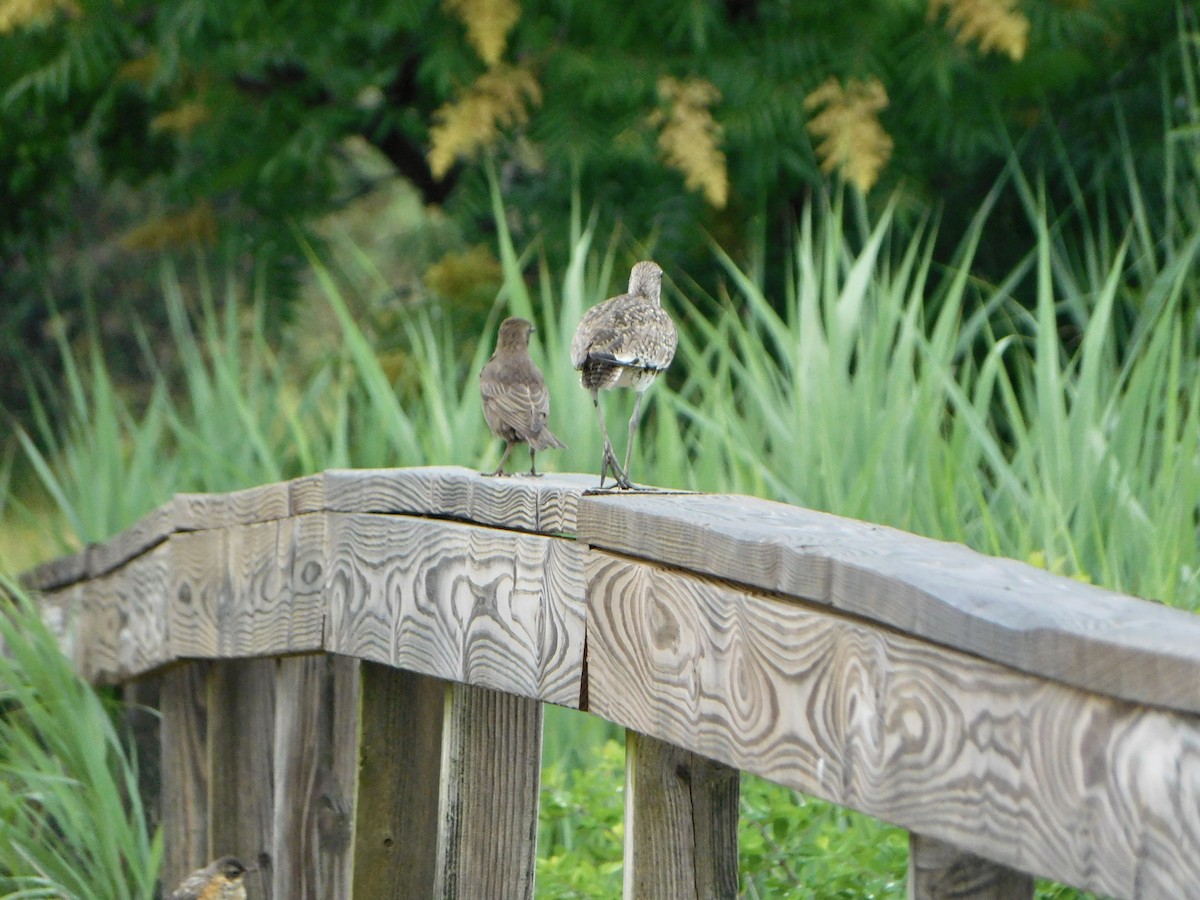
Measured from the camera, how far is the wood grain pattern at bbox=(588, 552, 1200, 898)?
121 cm

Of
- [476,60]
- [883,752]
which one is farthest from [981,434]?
[476,60]

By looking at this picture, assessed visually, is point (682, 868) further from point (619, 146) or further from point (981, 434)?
point (619, 146)

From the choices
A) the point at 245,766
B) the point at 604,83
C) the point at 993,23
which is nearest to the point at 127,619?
the point at 245,766

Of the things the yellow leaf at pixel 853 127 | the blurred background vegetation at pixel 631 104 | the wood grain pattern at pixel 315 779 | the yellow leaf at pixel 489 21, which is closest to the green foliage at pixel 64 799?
the wood grain pattern at pixel 315 779

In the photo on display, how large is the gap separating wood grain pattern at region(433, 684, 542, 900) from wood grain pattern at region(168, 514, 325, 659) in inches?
20.6

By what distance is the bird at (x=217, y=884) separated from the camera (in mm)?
3271

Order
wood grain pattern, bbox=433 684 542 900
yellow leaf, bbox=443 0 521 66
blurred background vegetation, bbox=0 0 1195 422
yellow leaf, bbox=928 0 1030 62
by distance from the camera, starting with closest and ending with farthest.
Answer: wood grain pattern, bbox=433 684 542 900 < yellow leaf, bbox=928 0 1030 62 < yellow leaf, bbox=443 0 521 66 < blurred background vegetation, bbox=0 0 1195 422

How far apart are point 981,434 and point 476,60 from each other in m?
3.16

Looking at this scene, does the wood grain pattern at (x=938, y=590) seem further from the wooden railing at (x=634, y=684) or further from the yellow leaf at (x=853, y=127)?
the yellow leaf at (x=853, y=127)

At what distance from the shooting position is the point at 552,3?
20.0ft

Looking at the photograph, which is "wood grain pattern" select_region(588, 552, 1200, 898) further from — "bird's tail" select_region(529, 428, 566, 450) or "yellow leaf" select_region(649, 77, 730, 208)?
"yellow leaf" select_region(649, 77, 730, 208)

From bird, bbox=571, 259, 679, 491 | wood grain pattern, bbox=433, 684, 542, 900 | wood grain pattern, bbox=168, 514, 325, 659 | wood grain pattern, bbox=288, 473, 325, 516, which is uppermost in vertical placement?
bird, bbox=571, 259, 679, 491

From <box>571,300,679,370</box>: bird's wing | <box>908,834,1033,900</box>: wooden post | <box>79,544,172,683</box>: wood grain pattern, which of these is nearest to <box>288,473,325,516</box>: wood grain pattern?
<box>571,300,679,370</box>: bird's wing

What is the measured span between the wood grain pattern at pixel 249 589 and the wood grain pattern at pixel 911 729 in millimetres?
1086
